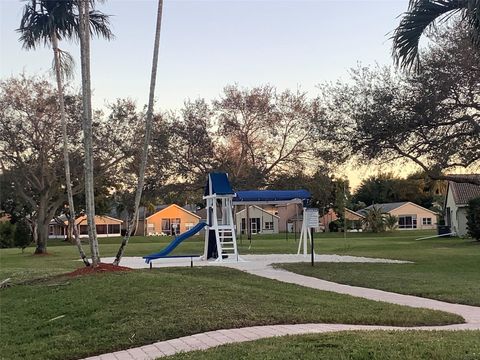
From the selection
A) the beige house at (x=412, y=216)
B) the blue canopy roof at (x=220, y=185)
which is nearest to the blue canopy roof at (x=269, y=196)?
the blue canopy roof at (x=220, y=185)

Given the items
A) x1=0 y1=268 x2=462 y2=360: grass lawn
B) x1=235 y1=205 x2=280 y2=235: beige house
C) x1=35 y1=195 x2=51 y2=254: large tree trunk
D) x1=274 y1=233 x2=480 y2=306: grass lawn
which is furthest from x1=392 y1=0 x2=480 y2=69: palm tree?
x1=235 y1=205 x2=280 y2=235: beige house

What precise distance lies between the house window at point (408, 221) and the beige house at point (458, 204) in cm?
2696

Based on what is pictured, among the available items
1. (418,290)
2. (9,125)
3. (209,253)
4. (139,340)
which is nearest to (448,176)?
(209,253)

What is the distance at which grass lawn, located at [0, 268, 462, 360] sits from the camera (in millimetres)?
8180

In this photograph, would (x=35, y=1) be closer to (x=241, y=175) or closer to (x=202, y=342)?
(x=202, y=342)

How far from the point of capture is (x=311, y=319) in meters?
8.48

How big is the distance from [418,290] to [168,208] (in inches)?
2709

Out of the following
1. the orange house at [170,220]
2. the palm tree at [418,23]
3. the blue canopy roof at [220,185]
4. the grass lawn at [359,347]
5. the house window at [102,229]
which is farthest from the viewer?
the orange house at [170,220]

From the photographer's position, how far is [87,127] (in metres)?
15.2

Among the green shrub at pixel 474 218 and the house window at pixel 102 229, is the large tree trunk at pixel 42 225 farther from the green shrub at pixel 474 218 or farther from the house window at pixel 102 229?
the house window at pixel 102 229

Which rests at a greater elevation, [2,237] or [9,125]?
[9,125]

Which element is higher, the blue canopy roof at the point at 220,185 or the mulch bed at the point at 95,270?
the blue canopy roof at the point at 220,185

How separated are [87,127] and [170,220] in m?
65.7

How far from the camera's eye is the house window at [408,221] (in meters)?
75.1
